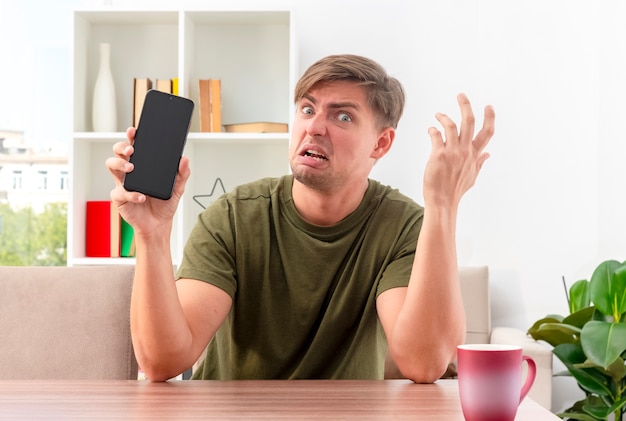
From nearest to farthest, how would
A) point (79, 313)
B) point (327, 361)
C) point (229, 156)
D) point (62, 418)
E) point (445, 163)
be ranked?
point (62, 418)
point (445, 163)
point (79, 313)
point (327, 361)
point (229, 156)

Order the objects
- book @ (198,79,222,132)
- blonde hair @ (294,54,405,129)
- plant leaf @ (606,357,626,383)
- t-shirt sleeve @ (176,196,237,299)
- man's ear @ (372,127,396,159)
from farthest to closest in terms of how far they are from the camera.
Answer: book @ (198,79,222,132)
plant leaf @ (606,357,626,383)
man's ear @ (372,127,396,159)
blonde hair @ (294,54,405,129)
t-shirt sleeve @ (176,196,237,299)

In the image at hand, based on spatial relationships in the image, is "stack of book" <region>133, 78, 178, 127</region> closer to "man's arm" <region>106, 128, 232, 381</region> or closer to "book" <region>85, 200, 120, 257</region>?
"book" <region>85, 200, 120, 257</region>

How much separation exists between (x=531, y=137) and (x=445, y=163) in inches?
112

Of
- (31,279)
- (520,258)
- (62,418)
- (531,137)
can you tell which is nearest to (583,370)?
(520,258)

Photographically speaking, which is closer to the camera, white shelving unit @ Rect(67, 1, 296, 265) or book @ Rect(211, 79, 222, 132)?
book @ Rect(211, 79, 222, 132)

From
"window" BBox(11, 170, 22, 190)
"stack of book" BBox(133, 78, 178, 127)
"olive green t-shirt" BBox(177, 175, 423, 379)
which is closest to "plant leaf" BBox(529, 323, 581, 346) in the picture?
"olive green t-shirt" BBox(177, 175, 423, 379)

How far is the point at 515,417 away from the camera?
3.34ft

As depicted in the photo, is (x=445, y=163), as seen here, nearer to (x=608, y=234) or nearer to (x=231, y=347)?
(x=231, y=347)

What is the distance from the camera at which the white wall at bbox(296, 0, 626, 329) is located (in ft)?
12.8

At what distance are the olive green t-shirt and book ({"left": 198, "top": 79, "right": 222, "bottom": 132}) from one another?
6.51 feet

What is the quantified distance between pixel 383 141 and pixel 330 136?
0.21m

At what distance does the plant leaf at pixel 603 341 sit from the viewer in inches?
113

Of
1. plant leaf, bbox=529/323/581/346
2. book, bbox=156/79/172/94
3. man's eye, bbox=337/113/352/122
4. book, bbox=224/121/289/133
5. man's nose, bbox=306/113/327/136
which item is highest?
book, bbox=156/79/172/94

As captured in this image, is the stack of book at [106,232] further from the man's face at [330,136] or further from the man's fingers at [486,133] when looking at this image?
the man's fingers at [486,133]
